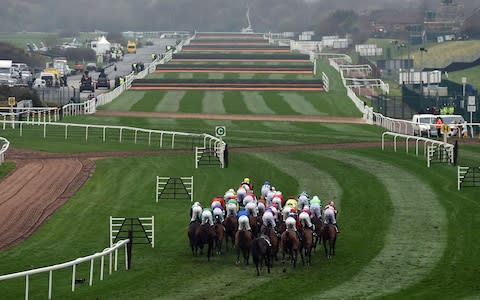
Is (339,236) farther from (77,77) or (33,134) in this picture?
(77,77)

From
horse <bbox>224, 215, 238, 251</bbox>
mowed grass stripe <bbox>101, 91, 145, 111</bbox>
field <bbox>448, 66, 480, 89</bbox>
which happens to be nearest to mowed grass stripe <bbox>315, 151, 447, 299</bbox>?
horse <bbox>224, 215, 238, 251</bbox>

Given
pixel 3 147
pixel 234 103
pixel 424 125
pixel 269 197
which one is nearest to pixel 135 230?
pixel 269 197

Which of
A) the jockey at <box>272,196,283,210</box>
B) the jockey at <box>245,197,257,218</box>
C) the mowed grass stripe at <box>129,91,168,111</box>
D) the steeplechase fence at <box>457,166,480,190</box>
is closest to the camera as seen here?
the jockey at <box>245,197,257,218</box>

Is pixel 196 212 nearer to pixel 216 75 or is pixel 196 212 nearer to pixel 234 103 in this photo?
pixel 234 103

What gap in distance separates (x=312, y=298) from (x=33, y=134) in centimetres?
4588

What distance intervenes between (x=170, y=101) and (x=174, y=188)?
57.0 m

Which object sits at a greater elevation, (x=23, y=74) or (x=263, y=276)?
(x=23, y=74)

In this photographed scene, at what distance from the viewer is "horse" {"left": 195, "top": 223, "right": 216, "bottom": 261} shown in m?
38.4

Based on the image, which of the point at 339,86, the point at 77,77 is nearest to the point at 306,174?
the point at 339,86

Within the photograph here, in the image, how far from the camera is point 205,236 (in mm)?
38438

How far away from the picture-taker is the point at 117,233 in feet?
134

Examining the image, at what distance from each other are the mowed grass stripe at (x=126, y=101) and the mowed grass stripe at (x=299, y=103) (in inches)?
471

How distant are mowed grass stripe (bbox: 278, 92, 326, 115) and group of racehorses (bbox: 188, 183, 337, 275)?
58726mm

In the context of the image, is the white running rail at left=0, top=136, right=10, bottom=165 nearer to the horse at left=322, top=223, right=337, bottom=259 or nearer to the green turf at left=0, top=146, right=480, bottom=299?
the green turf at left=0, top=146, right=480, bottom=299
